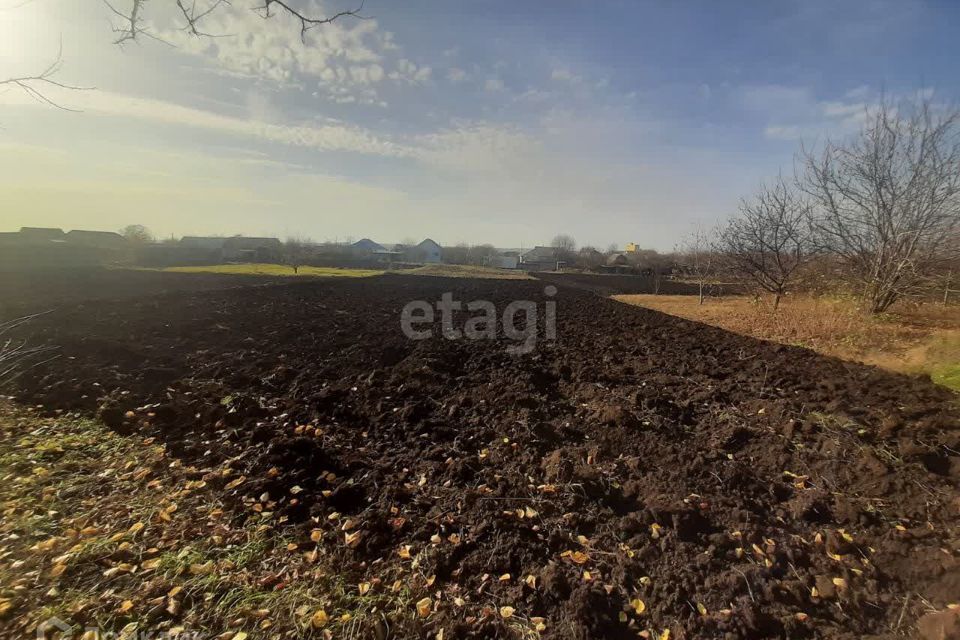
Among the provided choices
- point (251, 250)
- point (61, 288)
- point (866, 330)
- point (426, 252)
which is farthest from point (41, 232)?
point (866, 330)

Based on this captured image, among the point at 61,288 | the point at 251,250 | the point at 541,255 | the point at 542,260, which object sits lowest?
the point at 61,288

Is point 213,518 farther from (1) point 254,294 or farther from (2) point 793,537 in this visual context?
(1) point 254,294

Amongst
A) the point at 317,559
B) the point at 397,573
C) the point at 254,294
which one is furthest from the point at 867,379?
the point at 254,294

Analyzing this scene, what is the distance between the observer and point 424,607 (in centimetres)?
248

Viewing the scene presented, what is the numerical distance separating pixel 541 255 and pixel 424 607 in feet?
254

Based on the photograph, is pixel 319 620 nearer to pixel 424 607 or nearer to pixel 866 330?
pixel 424 607

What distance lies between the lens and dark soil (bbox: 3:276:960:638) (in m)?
2.54

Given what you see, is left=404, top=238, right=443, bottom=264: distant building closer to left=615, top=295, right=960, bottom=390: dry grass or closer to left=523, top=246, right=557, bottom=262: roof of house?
left=523, top=246, right=557, bottom=262: roof of house

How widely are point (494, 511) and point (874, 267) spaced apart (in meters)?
13.8

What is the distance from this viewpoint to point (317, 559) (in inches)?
113

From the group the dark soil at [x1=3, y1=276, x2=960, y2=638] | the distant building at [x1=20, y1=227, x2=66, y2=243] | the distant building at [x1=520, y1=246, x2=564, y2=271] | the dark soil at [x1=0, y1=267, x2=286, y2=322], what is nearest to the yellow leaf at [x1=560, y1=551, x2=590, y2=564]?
the dark soil at [x1=3, y1=276, x2=960, y2=638]

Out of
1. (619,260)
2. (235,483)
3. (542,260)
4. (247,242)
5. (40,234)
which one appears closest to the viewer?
(235,483)

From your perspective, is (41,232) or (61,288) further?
(41,232)

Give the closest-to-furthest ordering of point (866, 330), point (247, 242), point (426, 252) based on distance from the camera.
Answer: point (866, 330), point (247, 242), point (426, 252)
